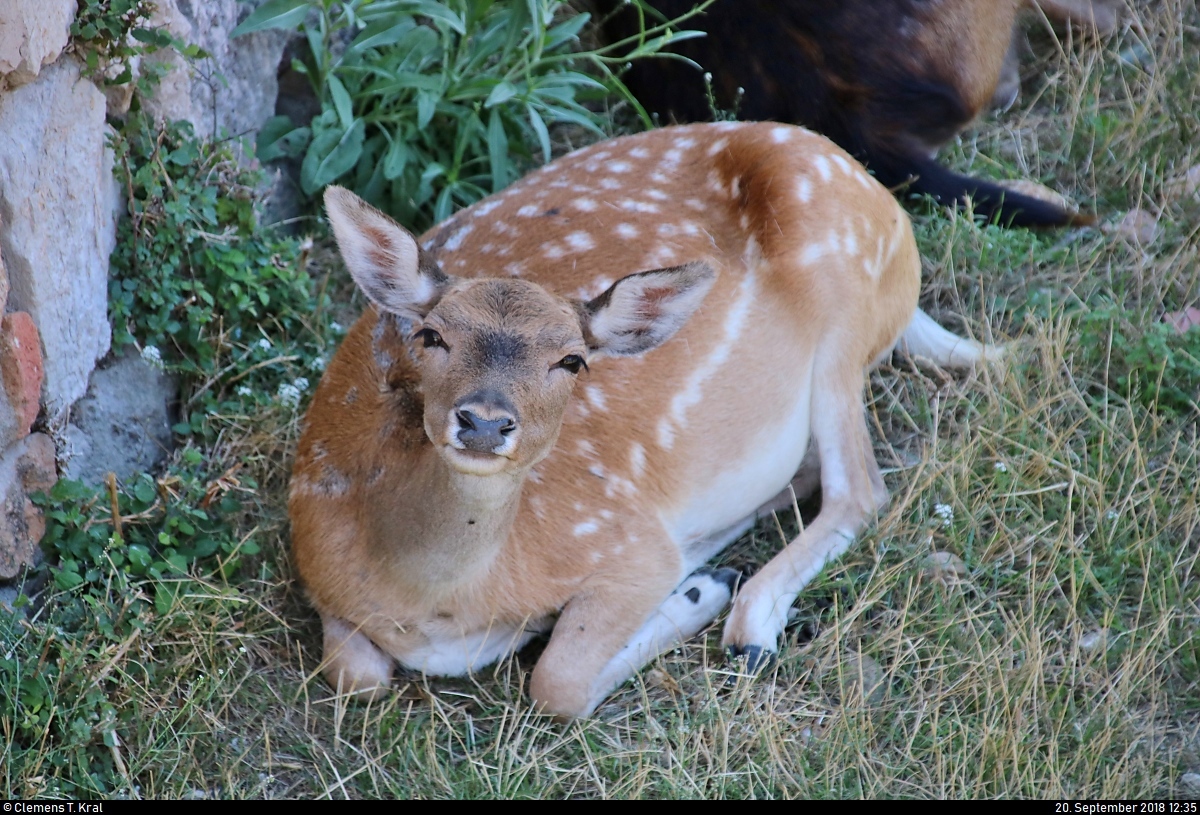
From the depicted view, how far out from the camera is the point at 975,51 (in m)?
5.15

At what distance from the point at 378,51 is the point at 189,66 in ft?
2.97

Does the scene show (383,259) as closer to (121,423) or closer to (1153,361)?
(121,423)

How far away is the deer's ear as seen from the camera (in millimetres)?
3277

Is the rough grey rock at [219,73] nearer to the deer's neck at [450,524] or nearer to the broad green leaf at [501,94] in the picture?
the broad green leaf at [501,94]

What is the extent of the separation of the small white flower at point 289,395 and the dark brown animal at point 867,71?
6.76 ft

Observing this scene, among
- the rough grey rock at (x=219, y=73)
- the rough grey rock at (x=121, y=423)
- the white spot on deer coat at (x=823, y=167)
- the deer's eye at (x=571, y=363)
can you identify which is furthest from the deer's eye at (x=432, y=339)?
the white spot on deer coat at (x=823, y=167)

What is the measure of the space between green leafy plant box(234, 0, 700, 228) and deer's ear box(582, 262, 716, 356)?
4.64 ft

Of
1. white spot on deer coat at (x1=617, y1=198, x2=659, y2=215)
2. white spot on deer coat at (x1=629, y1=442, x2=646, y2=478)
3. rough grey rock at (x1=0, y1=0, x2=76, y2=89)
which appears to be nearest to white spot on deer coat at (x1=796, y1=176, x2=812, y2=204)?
white spot on deer coat at (x1=617, y1=198, x2=659, y2=215)

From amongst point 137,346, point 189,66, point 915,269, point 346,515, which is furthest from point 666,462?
point 189,66

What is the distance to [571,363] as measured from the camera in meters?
3.23

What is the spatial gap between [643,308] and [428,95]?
1.66m

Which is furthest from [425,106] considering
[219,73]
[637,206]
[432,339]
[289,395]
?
[432,339]

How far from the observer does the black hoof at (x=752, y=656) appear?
3.67 meters

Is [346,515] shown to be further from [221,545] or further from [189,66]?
[189,66]
